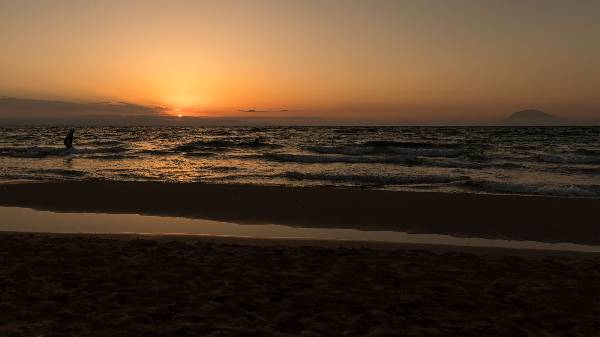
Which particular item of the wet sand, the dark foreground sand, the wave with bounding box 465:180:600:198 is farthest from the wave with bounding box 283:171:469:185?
the dark foreground sand

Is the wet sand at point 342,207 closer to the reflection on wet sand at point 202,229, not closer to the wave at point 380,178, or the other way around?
the reflection on wet sand at point 202,229

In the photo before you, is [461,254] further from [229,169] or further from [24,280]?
[229,169]

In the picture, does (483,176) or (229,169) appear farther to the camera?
(229,169)

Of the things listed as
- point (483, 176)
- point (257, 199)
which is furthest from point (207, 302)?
point (483, 176)

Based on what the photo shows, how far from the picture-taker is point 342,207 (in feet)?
47.5

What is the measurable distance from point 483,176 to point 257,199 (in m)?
13.5

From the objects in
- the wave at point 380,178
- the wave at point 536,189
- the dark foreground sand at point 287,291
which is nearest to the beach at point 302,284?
the dark foreground sand at point 287,291

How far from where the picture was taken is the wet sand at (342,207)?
12016mm

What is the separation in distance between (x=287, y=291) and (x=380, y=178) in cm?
1649

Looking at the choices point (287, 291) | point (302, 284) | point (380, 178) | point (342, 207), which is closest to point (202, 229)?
point (342, 207)

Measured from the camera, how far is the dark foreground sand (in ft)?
17.4

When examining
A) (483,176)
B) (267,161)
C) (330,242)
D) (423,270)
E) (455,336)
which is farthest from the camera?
(267,161)

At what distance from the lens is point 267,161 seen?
33156mm

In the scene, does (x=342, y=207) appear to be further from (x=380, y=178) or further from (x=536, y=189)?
(x=536, y=189)
